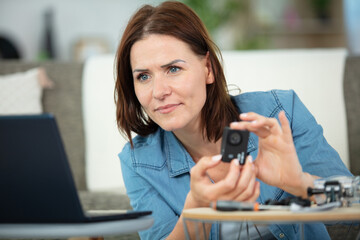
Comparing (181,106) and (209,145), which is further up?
(181,106)

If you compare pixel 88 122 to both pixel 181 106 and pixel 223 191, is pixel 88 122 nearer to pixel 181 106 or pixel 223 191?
pixel 181 106

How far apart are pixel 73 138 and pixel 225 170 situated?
107 centimetres

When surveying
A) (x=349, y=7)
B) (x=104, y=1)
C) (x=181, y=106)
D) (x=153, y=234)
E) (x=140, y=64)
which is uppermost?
(x=104, y=1)

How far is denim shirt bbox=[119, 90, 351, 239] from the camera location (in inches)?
46.6

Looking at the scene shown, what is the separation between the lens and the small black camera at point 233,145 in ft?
2.71

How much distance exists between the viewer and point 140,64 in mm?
1197

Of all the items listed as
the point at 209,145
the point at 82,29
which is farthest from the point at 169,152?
the point at 82,29

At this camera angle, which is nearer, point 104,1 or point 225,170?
point 225,170

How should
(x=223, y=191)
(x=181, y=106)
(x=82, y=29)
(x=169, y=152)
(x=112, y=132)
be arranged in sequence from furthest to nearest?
1. (x=82, y=29)
2. (x=112, y=132)
3. (x=169, y=152)
4. (x=181, y=106)
5. (x=223, y=191)

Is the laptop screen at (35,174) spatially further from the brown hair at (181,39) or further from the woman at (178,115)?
the brown hair at (181,39)

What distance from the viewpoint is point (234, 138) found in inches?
32.8

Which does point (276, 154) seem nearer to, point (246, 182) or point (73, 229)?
point (246, 182)

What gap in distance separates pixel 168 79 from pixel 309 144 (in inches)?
15.0

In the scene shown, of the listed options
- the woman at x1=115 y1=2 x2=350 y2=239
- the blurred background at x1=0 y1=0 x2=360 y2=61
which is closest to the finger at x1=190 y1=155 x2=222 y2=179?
the woman at x1=115 y1=2 x2=350 y2=239
